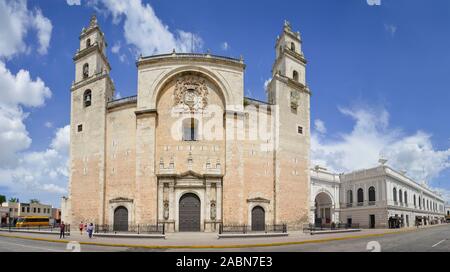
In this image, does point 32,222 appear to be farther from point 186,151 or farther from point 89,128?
point 186,151

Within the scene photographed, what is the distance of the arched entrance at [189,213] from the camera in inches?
1305

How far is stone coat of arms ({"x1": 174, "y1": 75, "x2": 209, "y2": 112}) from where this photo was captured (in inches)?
1400

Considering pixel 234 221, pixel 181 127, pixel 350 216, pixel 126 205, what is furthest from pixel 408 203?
pixel 126 205

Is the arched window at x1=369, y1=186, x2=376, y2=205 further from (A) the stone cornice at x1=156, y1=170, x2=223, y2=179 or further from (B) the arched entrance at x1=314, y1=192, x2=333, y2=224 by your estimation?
(A) the stone cornice at x1=156, y1=170, x2=223, y2=179

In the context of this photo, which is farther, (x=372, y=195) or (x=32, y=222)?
(x=32, y=222)

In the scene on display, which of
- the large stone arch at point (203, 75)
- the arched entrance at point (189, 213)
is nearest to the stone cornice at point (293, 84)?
the large stone arch at point (203, 75)

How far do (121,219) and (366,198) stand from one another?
31700mm

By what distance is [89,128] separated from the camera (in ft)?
122

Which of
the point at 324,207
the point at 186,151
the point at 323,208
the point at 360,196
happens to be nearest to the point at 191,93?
the point at 186,151

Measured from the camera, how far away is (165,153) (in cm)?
3456

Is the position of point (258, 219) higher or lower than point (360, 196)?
lower

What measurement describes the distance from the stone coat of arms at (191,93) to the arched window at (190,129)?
1136 millimetres

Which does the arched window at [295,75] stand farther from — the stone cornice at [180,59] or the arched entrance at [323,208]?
the arched entrance at [323,208]
